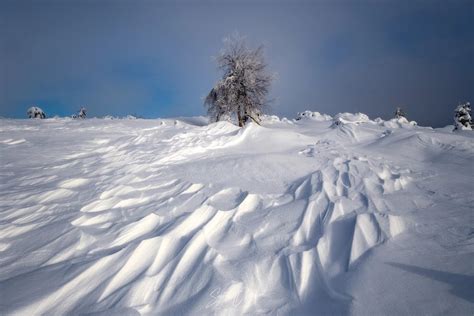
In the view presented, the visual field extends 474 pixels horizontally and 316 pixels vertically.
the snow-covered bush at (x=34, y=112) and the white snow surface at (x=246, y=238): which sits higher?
the snow-covered bush at (x=34, y=112)

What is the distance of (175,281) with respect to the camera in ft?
4.82

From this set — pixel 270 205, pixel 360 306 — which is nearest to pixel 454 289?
pixel 360 306

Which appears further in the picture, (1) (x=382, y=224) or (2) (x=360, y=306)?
(1) (x=382, y=224)

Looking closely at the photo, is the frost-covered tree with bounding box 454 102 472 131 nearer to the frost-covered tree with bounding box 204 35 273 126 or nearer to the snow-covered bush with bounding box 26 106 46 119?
the frost-covered tree with bounding box 204 35 273 126

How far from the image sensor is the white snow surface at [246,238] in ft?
4.27

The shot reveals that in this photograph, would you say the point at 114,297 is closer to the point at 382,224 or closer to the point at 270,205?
the point at 270,205

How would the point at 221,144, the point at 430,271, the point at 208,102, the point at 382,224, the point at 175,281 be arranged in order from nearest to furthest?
the point at 430,271
the point at 175,281
the point at 382,224
the point at 221,144
the point at 208,102

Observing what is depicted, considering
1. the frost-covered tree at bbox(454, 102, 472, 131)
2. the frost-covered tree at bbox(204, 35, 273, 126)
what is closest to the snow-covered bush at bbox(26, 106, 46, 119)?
the frost-covered tree at bbox(204, 35, 273, 126)

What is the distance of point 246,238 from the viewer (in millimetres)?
1845

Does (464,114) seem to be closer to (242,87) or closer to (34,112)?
(242,87)

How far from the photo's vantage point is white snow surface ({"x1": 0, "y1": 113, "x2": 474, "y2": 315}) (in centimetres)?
130

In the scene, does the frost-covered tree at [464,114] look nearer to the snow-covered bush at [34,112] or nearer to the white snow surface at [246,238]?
the white snow surface at [246,238]

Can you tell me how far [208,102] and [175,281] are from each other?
12.8 m

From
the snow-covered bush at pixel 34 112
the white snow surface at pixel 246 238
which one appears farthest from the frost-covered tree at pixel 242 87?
the snow-covered bush at pixel 34 112
